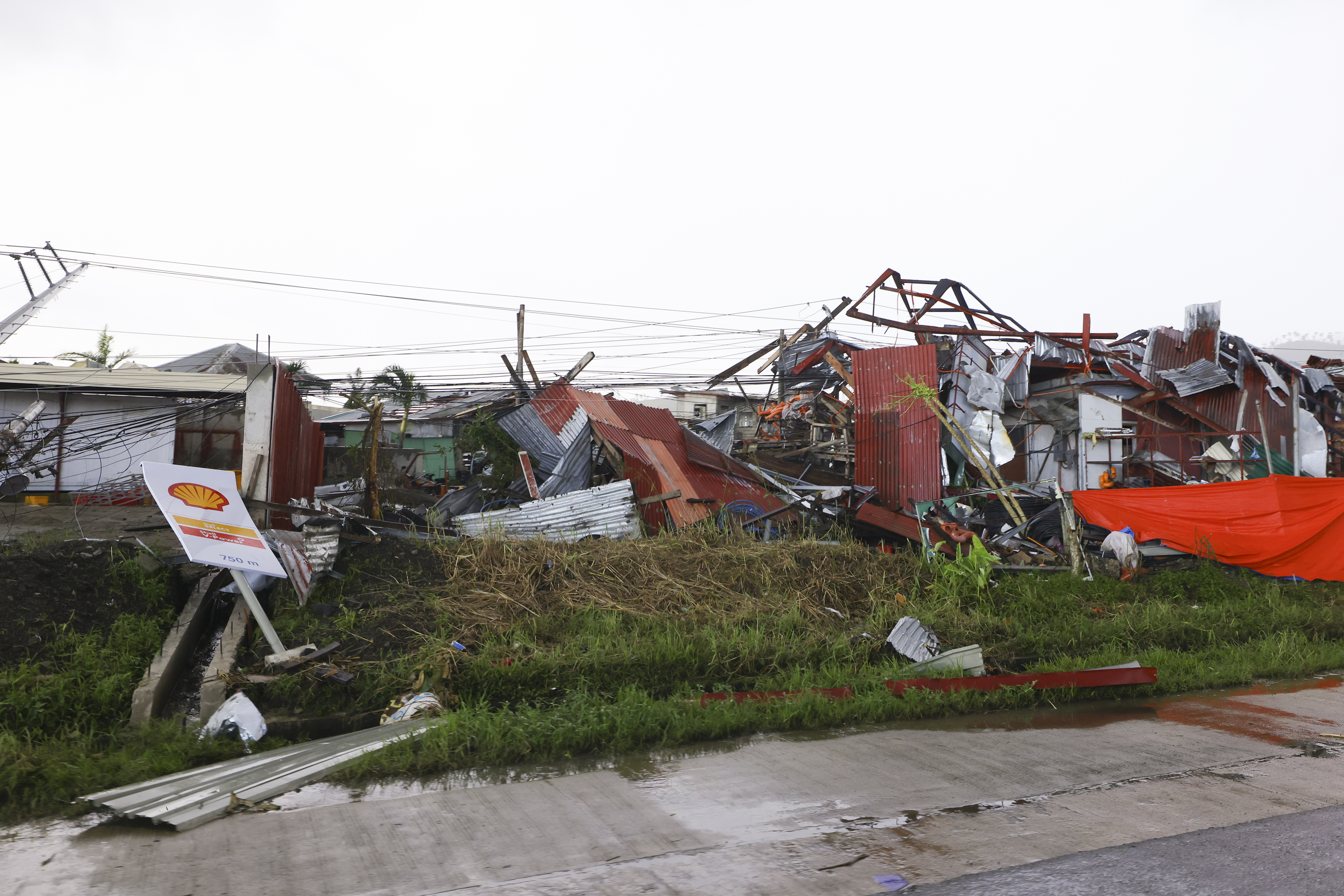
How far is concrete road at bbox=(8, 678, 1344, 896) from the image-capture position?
149 inches

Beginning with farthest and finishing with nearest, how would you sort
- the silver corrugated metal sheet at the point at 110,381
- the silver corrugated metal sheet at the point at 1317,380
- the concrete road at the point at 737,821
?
the silver corrugated metal sheet at the point at 1317,380
the silver corrugated metal sheet at the point at 110,381
the concrete road at the point at 737,821

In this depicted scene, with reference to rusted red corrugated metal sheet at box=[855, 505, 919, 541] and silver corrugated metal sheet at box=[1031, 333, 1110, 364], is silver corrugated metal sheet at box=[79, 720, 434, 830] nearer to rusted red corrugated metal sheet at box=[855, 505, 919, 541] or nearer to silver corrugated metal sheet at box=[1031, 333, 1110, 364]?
rusted red corrugated metal sheet at box=[855, 505, 919, 541]

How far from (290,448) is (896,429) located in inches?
433

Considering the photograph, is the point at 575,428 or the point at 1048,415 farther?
the point at 1048,415

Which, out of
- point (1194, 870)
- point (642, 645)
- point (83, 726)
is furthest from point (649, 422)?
point (1194, 870)

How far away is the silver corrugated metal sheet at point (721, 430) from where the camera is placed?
17281mm

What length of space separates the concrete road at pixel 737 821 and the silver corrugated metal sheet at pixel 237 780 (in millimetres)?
102

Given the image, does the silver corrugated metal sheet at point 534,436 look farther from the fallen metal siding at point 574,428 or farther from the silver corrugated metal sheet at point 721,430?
the silver corrugated metal sheet at point 721,430

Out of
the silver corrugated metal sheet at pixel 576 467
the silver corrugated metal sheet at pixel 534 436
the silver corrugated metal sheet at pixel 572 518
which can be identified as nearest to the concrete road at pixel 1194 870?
the silver corrugated metal sheet at pixel 572 518

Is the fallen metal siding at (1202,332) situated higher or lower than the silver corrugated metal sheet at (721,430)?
higher

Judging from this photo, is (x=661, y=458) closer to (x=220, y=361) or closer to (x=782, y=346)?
(x=782, y=346)

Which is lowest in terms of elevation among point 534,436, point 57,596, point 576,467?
point 57,596

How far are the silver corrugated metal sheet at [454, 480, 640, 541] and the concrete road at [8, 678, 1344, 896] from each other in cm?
584

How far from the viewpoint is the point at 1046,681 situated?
23.9ft
